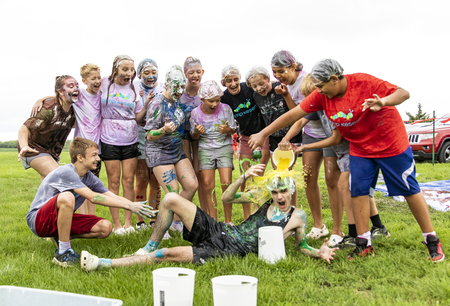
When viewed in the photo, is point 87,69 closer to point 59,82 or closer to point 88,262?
point 59,82

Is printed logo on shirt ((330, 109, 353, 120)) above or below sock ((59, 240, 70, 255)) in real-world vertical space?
above

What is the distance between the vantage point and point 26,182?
10656mm

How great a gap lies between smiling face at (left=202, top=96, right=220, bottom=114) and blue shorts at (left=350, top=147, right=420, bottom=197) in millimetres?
1936

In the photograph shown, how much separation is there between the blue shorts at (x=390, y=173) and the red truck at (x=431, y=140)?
389 inches

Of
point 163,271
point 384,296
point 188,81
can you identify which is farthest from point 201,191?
point 384,296

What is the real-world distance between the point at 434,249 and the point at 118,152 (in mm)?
3897

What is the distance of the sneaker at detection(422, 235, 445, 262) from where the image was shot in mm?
3371

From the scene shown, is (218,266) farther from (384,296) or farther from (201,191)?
(201,191)

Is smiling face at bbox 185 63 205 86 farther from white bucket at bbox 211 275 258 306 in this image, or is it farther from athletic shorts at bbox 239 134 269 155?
white bucket at bbox 211 275 258 306

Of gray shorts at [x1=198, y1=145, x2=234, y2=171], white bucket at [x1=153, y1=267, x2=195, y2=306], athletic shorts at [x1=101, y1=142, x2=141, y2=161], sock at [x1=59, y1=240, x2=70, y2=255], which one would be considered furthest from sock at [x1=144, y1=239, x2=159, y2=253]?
athletic shorts at [x1=101, y1=142, x2=141, y2=161]

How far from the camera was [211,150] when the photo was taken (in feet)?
16.1

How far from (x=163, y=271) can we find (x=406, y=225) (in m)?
3.60

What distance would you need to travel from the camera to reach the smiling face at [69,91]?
471 centimetres

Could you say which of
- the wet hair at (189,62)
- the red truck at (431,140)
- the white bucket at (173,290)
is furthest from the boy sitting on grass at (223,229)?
the red truck at (431,140)
